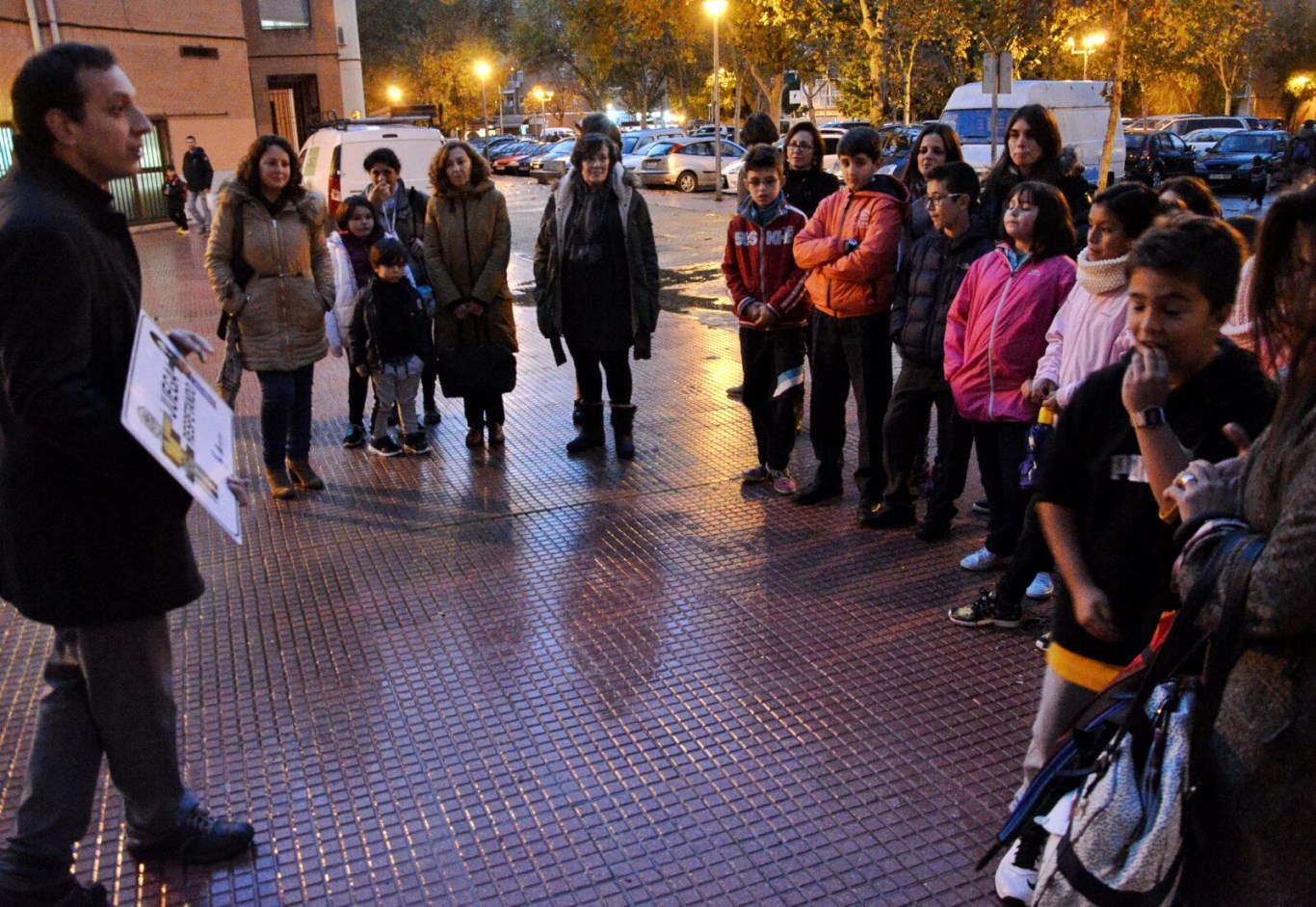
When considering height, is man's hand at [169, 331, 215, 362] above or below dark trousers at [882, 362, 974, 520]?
above

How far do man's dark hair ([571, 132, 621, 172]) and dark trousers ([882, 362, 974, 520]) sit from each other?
7.47 feet

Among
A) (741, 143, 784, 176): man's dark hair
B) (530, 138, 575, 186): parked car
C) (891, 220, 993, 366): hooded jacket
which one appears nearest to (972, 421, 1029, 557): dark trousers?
(891, 220, 993, 366): hooded jacket

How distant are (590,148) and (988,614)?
3547 mm

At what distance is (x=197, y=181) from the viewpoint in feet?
72.8

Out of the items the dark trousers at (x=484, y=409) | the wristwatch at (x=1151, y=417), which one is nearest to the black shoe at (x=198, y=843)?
the wristwatch at (x=1151, y=417)

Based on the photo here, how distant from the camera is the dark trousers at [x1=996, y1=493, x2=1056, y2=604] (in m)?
4.22

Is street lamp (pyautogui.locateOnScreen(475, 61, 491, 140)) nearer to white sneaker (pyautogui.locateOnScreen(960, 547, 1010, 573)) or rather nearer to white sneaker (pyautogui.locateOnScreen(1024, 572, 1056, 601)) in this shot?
white sneaker (pyautogui.locateOnScreen(960, 547, 1010, 573))

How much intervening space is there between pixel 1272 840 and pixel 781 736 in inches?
82.8

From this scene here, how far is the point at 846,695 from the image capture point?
409 cm

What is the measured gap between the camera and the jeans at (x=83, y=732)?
2.79 meters

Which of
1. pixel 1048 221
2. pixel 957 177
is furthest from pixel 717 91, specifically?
pixel 1048 221

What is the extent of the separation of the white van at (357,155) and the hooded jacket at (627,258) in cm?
964

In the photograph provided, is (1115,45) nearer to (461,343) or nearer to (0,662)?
(461,343)

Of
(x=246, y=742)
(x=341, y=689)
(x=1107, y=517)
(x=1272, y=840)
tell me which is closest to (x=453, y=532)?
(x=341, y=689)
